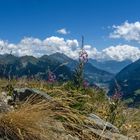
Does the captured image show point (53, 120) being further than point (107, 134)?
No

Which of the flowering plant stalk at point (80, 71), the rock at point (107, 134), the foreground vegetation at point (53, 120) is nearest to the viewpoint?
the foreground vegetation at point (53, 120)

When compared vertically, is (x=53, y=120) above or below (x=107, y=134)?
above

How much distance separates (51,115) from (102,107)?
4.64 m

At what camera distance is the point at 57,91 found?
28.6 feet

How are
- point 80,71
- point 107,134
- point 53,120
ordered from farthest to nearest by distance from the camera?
point 80,71 < point 107,134 < point 53,120

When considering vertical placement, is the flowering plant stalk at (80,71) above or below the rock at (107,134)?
above

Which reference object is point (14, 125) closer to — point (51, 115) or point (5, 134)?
point (5, 134)

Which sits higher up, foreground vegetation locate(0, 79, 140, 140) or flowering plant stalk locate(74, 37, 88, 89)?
flowering plant stalk locate(74, 37, 88, 89)

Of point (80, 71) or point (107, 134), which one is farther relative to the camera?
point (80, 71)

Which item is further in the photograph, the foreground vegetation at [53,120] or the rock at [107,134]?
the rock at [107,134]

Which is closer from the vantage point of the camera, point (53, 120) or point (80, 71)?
point (53, 120)

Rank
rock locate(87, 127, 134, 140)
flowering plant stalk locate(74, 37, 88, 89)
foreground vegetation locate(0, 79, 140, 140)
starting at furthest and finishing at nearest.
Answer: flowering plant stalk locate(74, 37, 88, 89) < rock locate(87, 127, 134, 140) < foreground vegetation locate(0, 79, 140, 140)

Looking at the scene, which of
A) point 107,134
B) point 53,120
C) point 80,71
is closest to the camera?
point 53,120

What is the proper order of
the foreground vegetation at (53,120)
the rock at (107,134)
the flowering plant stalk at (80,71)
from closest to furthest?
the foreground vegetation at (53,120), the rock at (107,134), the flowering plant stalk at (80,71)
